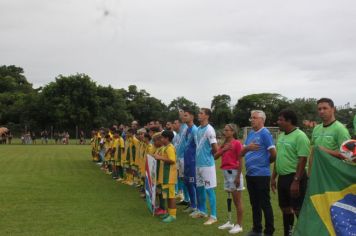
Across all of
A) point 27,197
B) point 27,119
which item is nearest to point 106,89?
point 27,119

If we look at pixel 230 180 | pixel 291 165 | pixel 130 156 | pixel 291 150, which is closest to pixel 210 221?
pixel 230 180

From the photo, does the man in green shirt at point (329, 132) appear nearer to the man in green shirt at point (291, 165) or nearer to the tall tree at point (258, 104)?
the man in green shirt at point (291, 165)

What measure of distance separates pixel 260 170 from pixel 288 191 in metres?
0.55

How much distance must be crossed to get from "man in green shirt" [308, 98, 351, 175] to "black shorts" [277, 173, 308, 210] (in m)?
0.52

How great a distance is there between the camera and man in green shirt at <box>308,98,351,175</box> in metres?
5.95

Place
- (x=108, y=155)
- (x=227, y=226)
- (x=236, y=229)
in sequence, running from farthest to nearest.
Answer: (x=108, y=155) < (x=227, y=226) < (x=236, y=229)

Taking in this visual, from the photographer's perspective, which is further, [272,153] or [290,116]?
[272,153]

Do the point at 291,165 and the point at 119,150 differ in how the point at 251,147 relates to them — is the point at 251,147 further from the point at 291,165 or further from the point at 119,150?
the point at 119,150

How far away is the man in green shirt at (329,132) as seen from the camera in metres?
5.95

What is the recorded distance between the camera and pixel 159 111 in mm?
101438

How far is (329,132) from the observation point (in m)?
6.08

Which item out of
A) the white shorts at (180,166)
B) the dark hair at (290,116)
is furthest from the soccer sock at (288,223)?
the white shorts at (180,166)

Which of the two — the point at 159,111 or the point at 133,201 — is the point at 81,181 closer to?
the point at 133,201

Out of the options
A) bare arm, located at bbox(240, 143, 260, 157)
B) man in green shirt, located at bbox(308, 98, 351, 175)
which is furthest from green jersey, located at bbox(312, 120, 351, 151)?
bare arm, located at bbox(240, 143, 260, 157)
